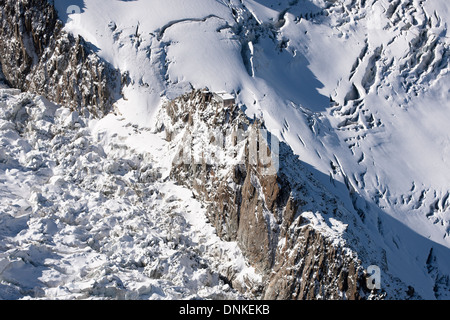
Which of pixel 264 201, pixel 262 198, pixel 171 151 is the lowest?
pixel 264 201

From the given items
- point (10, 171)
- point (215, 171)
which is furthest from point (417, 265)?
point (10, 171)

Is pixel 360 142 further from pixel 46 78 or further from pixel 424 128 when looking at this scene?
pixel 46 78

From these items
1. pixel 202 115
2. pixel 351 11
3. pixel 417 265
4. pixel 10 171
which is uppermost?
pixel 351 11

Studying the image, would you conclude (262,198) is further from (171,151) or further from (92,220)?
(92,220)

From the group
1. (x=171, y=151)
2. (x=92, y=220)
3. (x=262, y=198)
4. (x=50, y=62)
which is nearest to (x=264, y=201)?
(x=262, y=198)

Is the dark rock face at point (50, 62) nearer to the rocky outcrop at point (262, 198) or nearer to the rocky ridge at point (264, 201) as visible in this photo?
the rocky ridge at point (264, 201)

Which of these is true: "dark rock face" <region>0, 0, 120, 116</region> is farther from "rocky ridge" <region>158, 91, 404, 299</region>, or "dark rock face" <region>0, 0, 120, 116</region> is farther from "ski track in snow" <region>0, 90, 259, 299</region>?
"rocky ridge" <region>158, 91, 404, 299</region>

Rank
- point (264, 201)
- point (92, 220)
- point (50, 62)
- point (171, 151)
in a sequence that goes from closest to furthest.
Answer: point (264, 201) → point (92, 220) → point (171, 151) → point (50, 62)

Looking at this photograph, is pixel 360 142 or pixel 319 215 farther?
pixel 360 142
